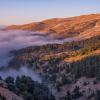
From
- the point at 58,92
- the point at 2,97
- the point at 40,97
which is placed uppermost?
the point at 2,97

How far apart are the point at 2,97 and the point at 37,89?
26.9 metres

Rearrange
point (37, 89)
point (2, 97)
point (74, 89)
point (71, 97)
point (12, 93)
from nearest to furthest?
point (2, 97)
point (12, 93)
point (37, 89)
point (71, 97)
point (74, 89)

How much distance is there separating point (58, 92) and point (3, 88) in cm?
10185

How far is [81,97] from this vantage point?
179250mm

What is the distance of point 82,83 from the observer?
650 feet

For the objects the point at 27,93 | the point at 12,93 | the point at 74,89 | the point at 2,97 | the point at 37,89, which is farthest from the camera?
the point at 74,89

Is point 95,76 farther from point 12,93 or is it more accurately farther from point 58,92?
point 12,93

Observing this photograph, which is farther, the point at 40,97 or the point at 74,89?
the point at 74,89

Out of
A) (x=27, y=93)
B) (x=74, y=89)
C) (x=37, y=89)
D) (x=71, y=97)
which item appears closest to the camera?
(x=27, y=93)

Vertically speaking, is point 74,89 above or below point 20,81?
below

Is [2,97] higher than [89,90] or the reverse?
higher

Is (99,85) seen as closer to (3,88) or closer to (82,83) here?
(82,83)

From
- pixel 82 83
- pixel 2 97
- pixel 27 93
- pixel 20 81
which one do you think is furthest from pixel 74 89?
pixel 2 97

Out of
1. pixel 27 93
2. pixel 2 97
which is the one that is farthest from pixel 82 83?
pixel 2 97
